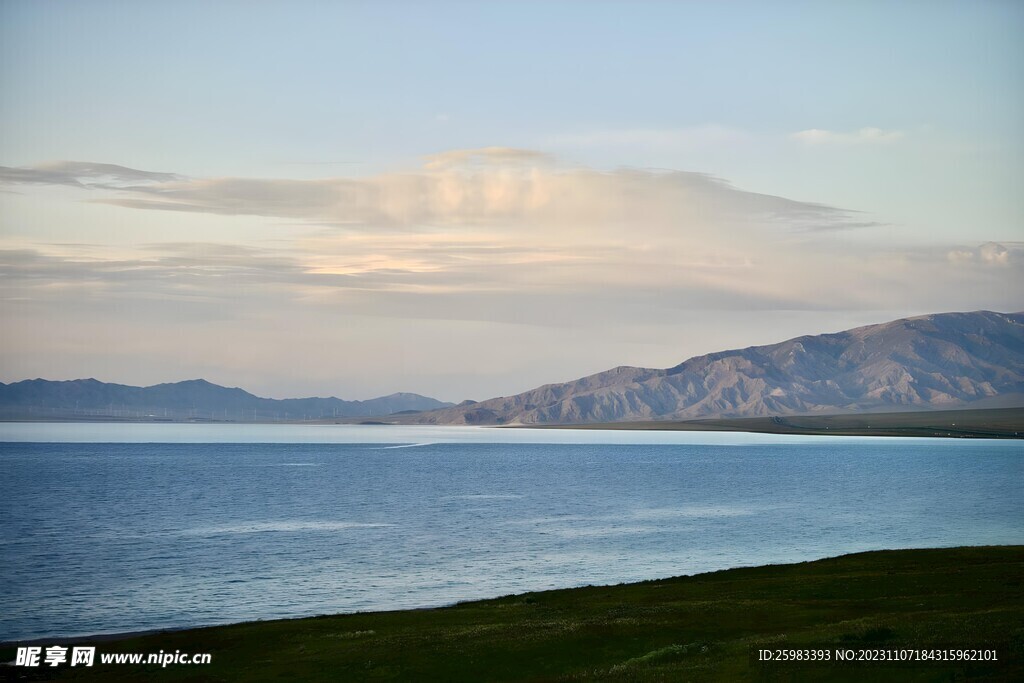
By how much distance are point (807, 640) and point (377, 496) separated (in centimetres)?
10216

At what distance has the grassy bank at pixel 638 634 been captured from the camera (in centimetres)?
2981

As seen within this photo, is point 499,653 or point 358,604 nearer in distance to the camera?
point 499,653

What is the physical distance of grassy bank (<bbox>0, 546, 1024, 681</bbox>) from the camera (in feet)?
97.8

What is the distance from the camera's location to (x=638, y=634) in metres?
36.7

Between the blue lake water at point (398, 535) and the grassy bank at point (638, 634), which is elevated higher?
the grassy bank at point (638, 634)

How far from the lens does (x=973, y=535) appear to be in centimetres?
8062

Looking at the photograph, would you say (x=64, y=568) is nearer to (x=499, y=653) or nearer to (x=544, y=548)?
(x=544, y=548)

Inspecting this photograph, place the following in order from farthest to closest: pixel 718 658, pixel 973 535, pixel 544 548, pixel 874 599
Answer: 1. pixel 973 535
2. pixel 544 548
3. pixel 874 599
4. pixel 718 658

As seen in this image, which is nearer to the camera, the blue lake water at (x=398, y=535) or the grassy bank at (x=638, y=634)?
the grassy bank at (x=638, y=634)

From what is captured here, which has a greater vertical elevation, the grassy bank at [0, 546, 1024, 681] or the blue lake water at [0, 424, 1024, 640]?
the grassy bank at [0, 546, 1024, 681]

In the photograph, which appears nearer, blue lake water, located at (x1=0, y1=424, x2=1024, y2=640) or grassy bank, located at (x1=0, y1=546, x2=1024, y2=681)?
grassy bank, located at (x1=0, y1=546, x2=1024, y2=681)

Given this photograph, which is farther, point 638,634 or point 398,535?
point 398,535

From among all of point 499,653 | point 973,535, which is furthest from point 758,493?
point 499,653

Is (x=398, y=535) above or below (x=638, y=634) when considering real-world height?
below
